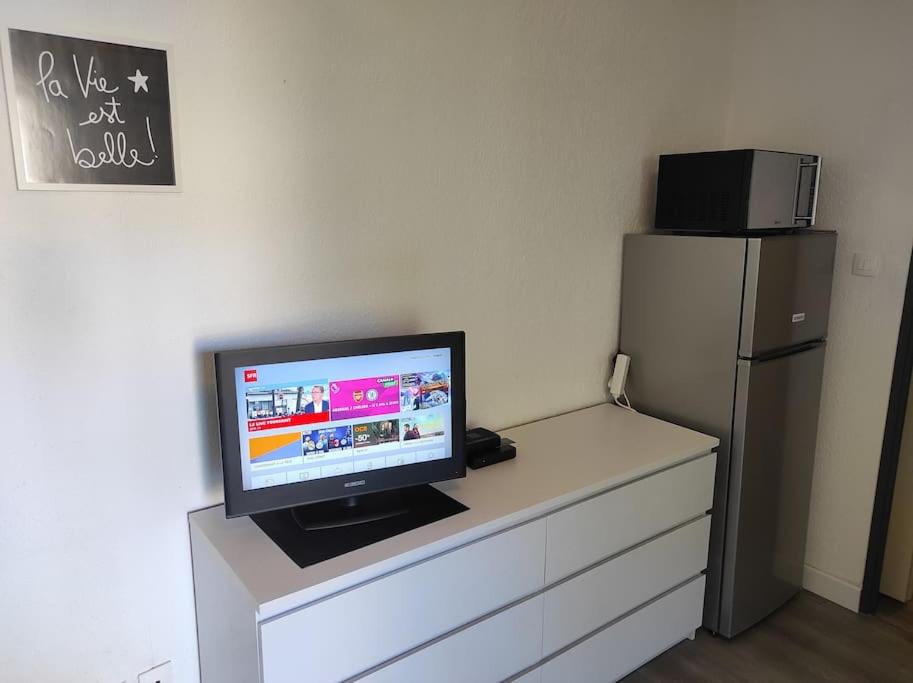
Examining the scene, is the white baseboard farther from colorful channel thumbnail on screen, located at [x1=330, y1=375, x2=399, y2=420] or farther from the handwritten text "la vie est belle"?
the handwritten text "la vie est belle"

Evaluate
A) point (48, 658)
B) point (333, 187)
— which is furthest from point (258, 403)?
point (48, 658)

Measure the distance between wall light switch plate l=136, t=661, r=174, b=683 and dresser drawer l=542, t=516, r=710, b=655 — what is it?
1036 millimetres

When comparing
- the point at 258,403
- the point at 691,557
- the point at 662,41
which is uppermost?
the point at 662,41

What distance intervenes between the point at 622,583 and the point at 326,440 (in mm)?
1093

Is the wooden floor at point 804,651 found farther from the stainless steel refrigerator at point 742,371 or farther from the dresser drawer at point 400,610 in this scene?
the dresser drawer at point 400,610

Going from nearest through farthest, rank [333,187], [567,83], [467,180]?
1. [333,187]
2. [467,180]
3. [567,83]

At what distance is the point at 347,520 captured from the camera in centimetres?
172

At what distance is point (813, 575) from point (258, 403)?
244cm

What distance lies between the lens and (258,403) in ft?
5.35

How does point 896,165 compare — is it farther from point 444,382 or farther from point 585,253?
point 444,382

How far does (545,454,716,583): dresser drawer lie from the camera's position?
76.0 inches

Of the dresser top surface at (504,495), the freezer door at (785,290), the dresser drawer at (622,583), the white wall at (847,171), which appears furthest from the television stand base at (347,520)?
the white wall at (847,171)

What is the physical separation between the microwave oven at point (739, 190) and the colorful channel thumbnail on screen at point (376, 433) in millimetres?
1377

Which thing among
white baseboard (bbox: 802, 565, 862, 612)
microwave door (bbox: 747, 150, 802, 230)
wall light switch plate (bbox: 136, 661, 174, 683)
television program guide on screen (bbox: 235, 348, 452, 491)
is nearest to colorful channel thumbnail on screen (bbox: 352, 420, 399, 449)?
television program guide on screen (bbox: 235, 348, 452, 491)
